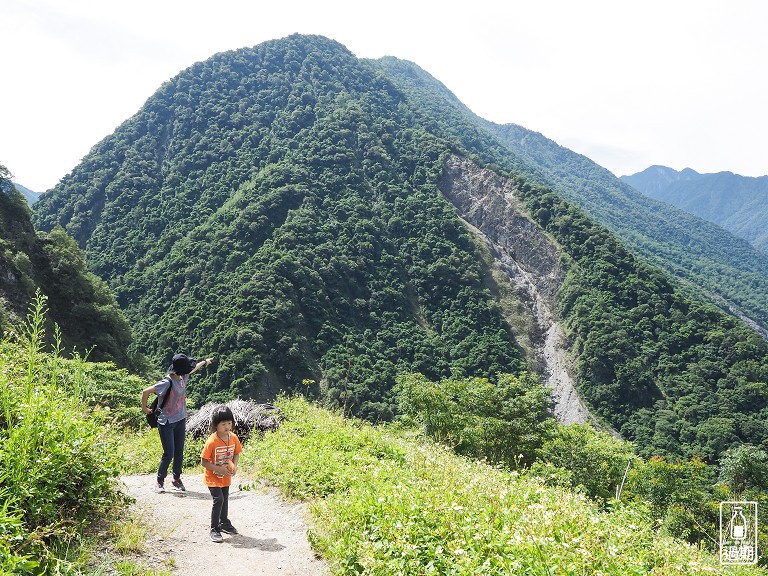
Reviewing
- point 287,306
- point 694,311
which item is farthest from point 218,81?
point 694,311

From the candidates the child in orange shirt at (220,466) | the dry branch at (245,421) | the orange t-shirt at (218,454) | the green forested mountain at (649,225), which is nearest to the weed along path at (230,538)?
the child in orange shirt at (220,466)

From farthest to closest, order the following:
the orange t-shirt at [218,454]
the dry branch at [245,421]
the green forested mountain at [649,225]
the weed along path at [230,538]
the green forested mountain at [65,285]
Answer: the green forested mountain at [649,225] → the green forested mountain at [65,285] → the dry branch at [245,421] → the orange t-shirt at [218,454] → the weed along path at [230,538]

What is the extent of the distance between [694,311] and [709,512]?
1793 inches

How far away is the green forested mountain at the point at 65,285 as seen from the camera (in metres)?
32.2

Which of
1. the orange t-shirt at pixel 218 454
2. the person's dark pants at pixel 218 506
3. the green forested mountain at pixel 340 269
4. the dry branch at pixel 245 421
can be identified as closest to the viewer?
the person's dark pants at pixel 218 506

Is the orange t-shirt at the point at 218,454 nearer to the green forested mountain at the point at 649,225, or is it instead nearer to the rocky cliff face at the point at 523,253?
the rocky cliff face at the point at 523,253

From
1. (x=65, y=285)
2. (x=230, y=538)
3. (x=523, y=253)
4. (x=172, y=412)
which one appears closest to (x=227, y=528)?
(x=230, y=538)

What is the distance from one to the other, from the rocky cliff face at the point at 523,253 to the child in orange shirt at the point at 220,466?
200 ft

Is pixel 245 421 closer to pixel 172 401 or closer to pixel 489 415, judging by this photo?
pixel 172 401

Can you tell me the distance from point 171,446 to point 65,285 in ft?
114

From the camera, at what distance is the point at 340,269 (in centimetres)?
7369

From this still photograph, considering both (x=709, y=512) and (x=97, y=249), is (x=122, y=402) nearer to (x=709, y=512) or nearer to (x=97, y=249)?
(x=709, y=512)

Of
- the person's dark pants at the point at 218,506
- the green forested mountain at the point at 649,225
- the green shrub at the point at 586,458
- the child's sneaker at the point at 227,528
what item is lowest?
the green shrub at the point at 586,458

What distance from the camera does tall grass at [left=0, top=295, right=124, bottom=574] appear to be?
10.6 feet
